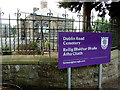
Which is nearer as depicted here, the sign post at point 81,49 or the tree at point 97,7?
the sign post at point 81,49

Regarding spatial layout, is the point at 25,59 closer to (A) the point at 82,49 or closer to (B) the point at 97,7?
(A) the point at 82,49

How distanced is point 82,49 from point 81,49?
25 millimetres

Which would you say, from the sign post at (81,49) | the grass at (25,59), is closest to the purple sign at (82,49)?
the sign post at (81,49)

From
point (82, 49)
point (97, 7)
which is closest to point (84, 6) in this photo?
point (97, 7)

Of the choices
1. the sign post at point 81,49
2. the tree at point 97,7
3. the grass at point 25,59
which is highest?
the tree at point 97,7

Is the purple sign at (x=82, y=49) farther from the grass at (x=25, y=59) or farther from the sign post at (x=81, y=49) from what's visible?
the grass at (x=25, y=59)

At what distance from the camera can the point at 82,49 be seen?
2650 millimetres

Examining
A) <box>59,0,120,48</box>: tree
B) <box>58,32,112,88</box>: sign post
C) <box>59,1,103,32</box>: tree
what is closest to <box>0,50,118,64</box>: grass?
<box>58,32,112,88</box>: sign post

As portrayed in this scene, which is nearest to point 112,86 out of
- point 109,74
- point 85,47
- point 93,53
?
point 109,74

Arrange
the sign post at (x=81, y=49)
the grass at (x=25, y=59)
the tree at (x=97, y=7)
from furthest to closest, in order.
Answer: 1. the tree at (x=97, y=7)
2. the grass at (x=25, y=59)
3. the sign post at (x=81, y=49)

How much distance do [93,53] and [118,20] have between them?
2727 millimetres

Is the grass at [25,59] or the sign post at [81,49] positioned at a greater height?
the sign post at [81,49]

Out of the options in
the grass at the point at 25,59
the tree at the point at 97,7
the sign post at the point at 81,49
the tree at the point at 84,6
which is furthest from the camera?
the tree at the point at 84,6

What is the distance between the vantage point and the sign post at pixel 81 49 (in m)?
2.44
